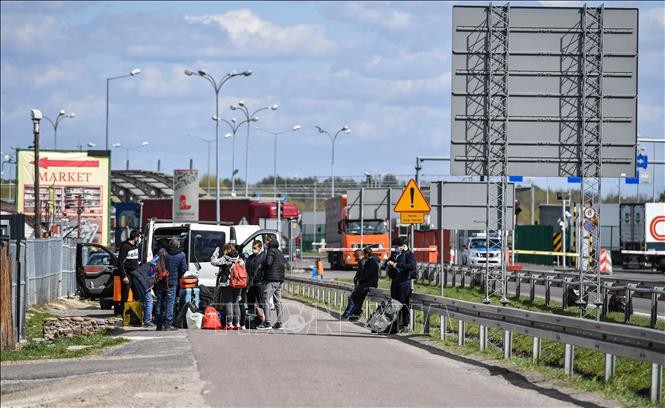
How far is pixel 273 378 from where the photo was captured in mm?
14102

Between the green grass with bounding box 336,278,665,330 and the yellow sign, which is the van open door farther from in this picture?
the green grass with bounding box 336,278,665,330

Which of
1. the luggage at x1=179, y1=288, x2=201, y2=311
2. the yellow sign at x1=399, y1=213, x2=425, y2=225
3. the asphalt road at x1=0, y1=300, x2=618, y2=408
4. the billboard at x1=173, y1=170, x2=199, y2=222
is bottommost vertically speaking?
the asphalt road at x1=0, y1=300, x2=618, y2=408

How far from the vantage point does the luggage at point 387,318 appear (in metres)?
22.7

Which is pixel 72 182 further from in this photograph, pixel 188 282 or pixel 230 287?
pixel 230 287

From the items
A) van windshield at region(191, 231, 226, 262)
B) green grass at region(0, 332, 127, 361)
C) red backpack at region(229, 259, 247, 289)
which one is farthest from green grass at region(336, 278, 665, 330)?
green grass at region(0, 332, 127, 361)

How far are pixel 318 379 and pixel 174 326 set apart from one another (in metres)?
10.1

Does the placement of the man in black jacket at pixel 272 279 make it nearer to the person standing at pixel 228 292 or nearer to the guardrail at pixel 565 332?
the person standing at pixel 228 292

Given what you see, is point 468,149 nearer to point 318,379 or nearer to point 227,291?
point 227,291

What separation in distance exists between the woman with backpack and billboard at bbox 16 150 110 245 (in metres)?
46.5

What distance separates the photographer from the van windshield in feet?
92.1

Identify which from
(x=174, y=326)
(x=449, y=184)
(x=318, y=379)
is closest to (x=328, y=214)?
(x=449, y=184)

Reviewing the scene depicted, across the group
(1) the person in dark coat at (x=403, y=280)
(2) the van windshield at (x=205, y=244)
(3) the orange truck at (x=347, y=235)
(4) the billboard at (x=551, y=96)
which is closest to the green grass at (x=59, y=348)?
(1) the person in dark coat at (x=403, y=280)

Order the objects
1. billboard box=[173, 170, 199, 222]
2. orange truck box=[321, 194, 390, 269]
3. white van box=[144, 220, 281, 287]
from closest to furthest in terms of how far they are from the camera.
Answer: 1. white van box=[144, 220, 281, 287]
2. billboard box=[173, 170, 199, 222]
3. orange truck box=[321, 194, 390, 269]

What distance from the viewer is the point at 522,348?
20781 millimetres
